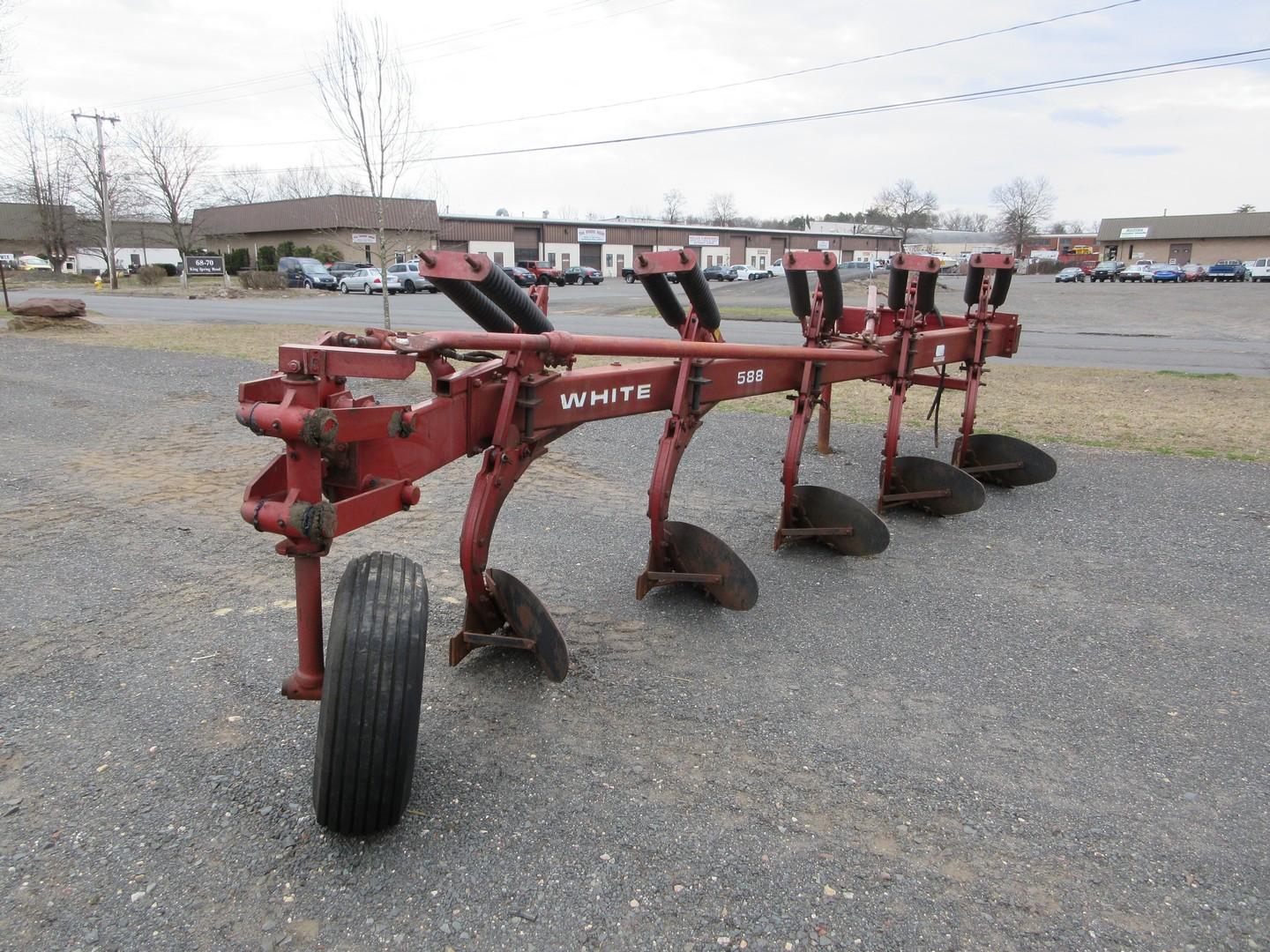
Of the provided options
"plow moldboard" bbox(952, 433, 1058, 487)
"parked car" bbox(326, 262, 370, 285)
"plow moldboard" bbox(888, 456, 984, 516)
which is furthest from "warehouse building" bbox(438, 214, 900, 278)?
"plow moldboard" bbox(888, 456, 984, 516)

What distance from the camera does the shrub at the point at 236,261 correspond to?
56.5 meters

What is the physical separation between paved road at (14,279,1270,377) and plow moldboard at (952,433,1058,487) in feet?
29.1

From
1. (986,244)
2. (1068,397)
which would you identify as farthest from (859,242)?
(1068,397)

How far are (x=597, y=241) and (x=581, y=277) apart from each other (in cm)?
1365

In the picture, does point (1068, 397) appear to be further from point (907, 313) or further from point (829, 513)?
point (829, 513)

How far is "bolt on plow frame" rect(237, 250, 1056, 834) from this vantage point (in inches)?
100

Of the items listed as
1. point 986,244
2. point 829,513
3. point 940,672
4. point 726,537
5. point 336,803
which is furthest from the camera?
point 986,244

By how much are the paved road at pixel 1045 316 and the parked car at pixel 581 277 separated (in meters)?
6.42

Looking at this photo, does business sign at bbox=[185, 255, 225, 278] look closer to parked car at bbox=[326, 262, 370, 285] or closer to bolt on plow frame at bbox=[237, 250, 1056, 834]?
parked car at bbox=[326, 262, 370, 285]

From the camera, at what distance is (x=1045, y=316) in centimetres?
2850

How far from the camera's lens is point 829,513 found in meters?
5.25

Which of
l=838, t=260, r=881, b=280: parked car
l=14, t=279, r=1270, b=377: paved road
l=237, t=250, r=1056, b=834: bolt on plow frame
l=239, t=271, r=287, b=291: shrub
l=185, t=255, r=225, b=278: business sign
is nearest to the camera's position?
l=237, t=250, r=1056, b=834: bolt on plow frame

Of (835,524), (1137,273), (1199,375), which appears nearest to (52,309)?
(835,524)

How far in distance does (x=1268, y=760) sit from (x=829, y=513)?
→ 96.0 inches
